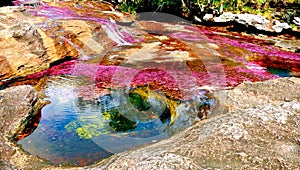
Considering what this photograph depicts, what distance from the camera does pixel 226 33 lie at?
21781mm

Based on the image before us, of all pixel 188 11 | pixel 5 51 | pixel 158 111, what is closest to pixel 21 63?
pixel 5 51

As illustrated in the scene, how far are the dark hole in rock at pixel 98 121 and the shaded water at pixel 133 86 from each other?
22 millimetres

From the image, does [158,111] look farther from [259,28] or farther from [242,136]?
[259,28]

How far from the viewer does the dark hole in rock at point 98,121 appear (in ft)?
20.8

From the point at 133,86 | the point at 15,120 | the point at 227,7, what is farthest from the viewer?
the point at 227,7

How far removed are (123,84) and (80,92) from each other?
161cm

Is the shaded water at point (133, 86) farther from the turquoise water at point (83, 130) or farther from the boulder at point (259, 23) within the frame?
the boulder at point (259, 23)

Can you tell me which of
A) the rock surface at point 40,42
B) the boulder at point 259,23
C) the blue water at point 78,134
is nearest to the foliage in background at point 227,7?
the boulder at point 259,23

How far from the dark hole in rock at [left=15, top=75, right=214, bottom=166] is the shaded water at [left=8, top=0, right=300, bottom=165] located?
22 mm

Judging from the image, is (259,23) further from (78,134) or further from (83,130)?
(78,134)

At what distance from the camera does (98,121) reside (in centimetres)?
782

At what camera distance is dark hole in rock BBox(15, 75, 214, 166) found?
249 inches

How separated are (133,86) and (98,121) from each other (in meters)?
2.75

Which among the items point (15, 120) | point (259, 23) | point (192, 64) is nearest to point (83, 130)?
point (15, 120)
